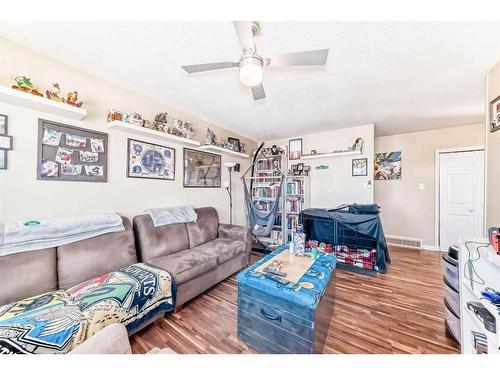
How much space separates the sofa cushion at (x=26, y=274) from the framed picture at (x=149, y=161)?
3.36ft

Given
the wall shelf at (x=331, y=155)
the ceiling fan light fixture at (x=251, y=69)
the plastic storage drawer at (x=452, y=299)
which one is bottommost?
the plastic storage drawer at (x=452, y=299)

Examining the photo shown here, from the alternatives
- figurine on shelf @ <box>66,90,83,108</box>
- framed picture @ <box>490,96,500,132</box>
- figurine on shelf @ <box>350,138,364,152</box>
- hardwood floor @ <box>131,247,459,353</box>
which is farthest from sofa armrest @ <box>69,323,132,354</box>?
figurine on shelf @ <box>350,138,364,152</box>

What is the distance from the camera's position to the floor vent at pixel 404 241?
359cm

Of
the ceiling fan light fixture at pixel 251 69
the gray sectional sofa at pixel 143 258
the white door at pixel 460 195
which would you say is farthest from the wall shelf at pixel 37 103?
the white door at pixel 460 195

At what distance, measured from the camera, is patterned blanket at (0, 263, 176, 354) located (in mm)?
915

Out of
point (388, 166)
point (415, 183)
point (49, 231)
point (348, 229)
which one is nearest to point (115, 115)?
point (49, 231)

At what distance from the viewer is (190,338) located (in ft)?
4.70

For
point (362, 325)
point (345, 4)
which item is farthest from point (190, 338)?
point (345, 4)

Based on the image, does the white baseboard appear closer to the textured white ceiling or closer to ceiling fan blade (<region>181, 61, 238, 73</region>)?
the textured white ceiling

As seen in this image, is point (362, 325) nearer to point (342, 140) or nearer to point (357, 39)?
point (357, 39)

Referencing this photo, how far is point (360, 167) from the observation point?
3277 millimetres

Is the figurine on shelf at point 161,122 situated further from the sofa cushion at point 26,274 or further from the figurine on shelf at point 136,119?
the sofa cushion at point 26,274

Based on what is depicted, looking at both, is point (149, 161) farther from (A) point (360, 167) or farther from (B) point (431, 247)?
(B) point (431, 247)

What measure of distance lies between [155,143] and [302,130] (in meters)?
2.53
